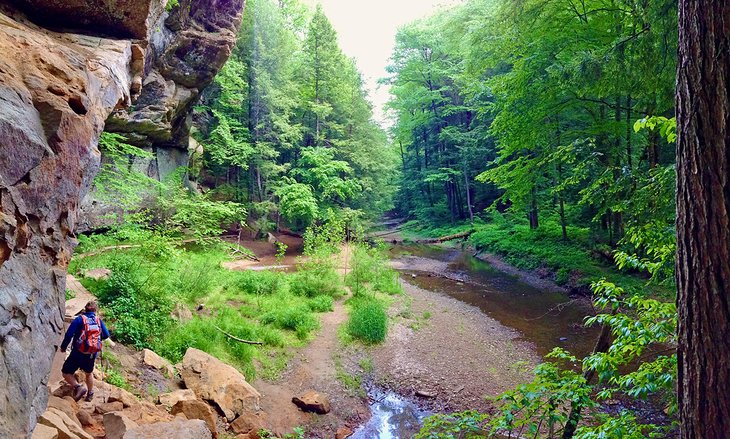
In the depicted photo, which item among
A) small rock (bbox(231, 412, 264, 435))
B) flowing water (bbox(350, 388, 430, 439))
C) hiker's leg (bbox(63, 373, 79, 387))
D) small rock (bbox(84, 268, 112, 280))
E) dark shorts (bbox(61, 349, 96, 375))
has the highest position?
small rock (bbox(84, 268, 112, 280))

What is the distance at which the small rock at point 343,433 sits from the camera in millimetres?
6867

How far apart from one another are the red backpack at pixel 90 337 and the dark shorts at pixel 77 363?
0.22 ft

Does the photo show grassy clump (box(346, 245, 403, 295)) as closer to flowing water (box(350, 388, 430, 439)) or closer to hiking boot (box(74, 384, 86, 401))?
flowing water (box(350, 388, 430, 439))

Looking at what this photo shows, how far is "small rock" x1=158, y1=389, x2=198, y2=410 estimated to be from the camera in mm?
5871

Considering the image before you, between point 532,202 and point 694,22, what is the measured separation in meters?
20.3

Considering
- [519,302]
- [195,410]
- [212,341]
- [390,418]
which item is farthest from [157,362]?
[519,302]

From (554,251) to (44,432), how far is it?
1863cm

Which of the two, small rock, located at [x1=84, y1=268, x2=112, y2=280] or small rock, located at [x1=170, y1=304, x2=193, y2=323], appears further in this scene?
small rock, located at [x1=170, y1=304, x2=193, y2=323]

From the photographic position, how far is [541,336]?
35.3 ft

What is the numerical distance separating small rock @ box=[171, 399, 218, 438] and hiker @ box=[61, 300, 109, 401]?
1.21m

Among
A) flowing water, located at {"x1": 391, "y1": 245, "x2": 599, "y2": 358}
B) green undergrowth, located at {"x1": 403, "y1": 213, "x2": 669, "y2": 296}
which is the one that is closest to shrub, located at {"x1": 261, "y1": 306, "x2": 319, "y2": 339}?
flowing water, located at {"x1": 391, "y1": 245, "x2": 599, "y2": 358}

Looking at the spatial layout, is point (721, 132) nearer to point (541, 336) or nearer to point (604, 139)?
point (541, 336)

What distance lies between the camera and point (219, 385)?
6.75 metres

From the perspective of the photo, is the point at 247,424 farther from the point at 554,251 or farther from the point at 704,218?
the point at 554,251
